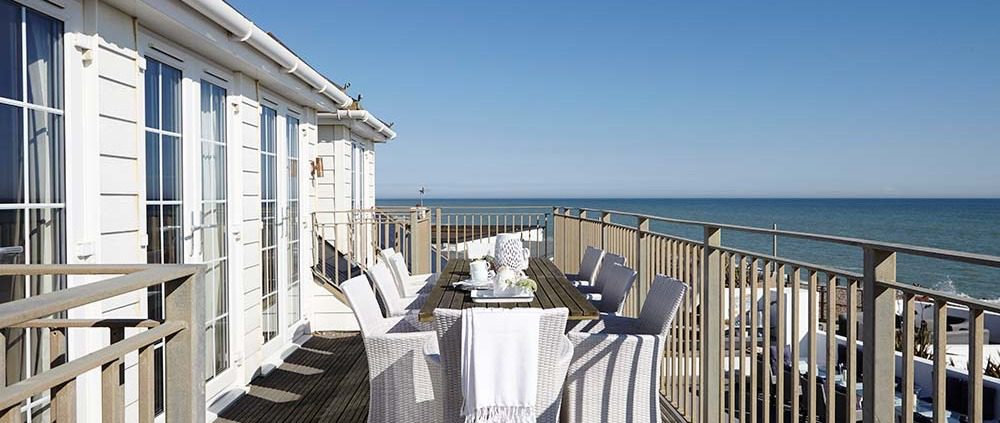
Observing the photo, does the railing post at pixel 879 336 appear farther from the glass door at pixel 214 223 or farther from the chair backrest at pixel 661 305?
the glass door at pixel 214 223

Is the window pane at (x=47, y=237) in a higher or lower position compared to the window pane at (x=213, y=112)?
lower

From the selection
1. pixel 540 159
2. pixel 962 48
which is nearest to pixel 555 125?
pixel 540 159

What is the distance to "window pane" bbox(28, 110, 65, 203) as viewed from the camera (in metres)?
2.42

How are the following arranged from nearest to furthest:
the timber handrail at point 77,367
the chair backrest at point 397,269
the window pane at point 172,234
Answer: the timber handrail at point 77,367 → the window pane at point 172,234 → the chair backrest at point 397,269

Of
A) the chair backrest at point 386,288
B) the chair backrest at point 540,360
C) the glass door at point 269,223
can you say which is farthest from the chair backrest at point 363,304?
the glass door at point 269,223

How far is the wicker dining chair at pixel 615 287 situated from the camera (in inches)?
157

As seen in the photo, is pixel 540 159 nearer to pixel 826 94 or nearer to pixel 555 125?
pixel 555 125

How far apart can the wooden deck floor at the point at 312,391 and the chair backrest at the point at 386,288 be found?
643mm

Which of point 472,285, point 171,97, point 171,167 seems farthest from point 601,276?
point 171,97

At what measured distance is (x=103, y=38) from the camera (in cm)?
287

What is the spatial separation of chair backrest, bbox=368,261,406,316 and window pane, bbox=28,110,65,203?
1688 mm

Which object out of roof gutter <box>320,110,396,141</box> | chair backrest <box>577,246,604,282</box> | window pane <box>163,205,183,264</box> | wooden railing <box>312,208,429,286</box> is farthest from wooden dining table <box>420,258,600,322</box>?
roof gutter <box>320,110,396,141</box>

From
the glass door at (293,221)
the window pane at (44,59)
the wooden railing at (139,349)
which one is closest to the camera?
the wooden railing at (139,349)

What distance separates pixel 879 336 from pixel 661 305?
150 cm
